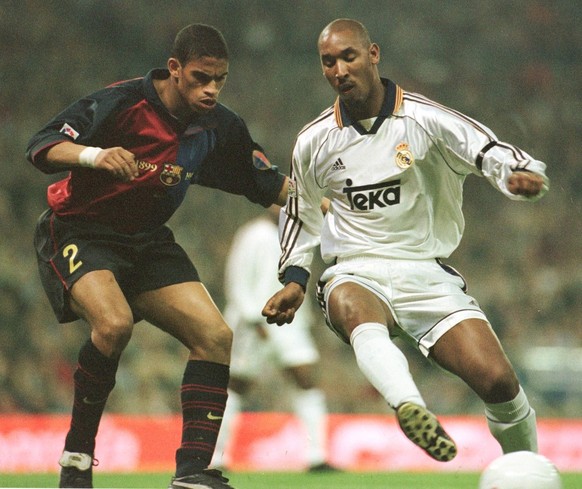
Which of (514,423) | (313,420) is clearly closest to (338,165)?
(514,423)

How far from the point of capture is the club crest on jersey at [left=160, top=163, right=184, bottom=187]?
5090mm

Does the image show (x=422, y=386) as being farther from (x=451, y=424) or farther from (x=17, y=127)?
(x=17, y=127)

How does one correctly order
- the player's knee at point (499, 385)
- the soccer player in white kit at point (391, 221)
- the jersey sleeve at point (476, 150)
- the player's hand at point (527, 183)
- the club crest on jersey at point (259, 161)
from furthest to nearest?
1. the club crest on jersey at point (259, 161)
2. the soccer player in white kit at point (391, 221)
3. the player's knee at point (499, 385)
4. the jersey sleeve at point (476, 150)
5. the player's hand at point (527, 183)

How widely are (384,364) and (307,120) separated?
984 cm

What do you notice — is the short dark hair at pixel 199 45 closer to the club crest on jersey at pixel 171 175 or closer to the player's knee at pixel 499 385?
the club crest on jersey at pixel 171 175

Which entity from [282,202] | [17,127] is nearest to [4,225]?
[17,127]

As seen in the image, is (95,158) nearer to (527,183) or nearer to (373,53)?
(373,53)

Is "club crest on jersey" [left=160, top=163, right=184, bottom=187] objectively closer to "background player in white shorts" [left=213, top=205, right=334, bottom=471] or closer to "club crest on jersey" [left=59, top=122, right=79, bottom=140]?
"club crest on jersey" [left=59, top=122, right=79, bottom=140]

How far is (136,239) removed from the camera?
510 cm

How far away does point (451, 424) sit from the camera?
31.4 feet

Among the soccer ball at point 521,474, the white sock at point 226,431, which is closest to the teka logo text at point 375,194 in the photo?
the soccer ball at point 521,474

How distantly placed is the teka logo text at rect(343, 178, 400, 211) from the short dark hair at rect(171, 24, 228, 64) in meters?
0.80

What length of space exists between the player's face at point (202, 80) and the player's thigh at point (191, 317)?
803mm

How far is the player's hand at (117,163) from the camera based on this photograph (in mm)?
4480
